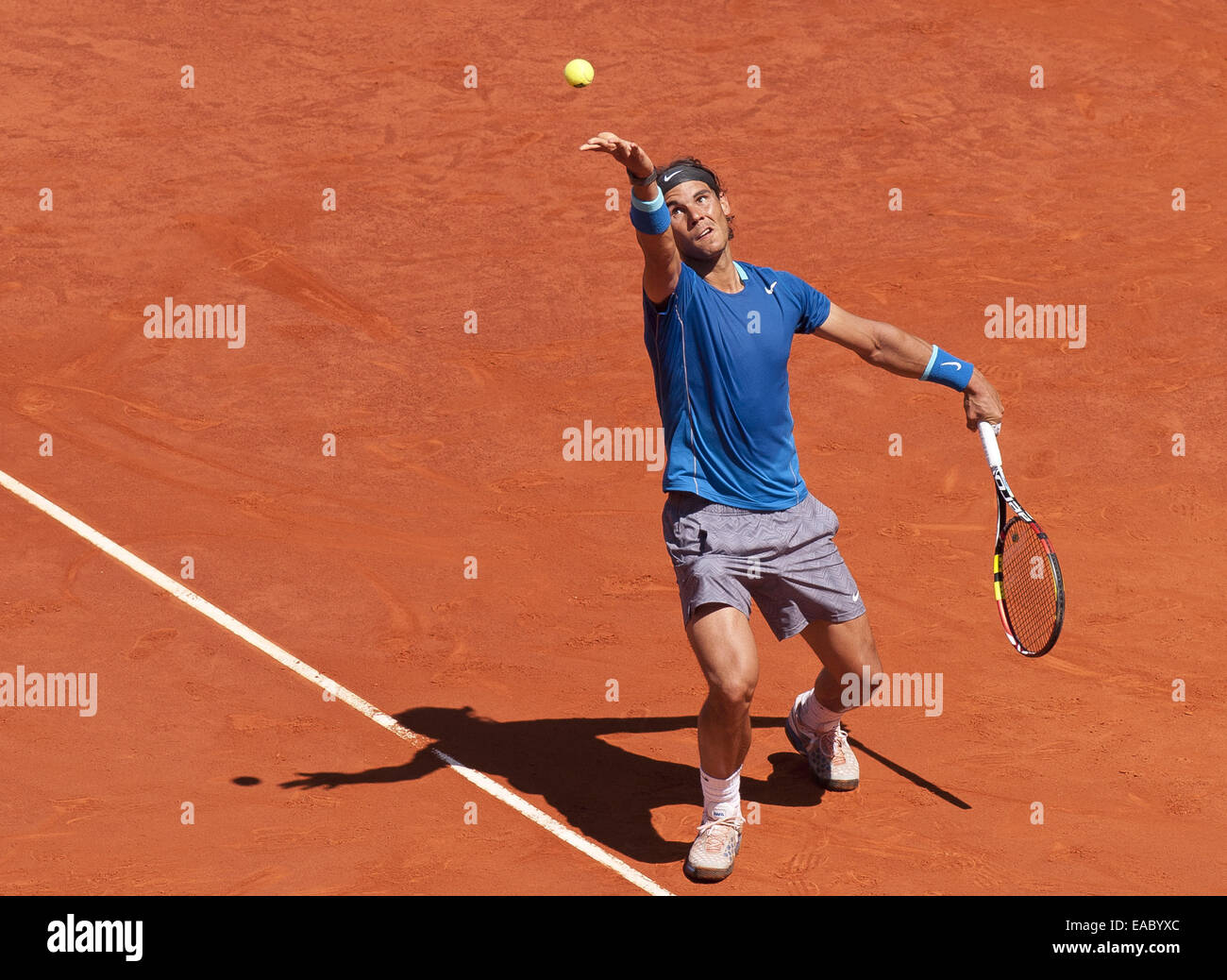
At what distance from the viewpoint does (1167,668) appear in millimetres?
8281

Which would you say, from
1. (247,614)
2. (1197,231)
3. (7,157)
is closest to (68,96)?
(7,157)

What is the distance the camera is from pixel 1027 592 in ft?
24.0

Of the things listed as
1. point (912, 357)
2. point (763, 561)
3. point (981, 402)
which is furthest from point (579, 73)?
point (763, 561)

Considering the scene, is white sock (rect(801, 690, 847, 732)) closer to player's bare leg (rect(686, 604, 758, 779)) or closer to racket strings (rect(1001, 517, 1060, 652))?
player's bare leg (rect(686, 604, 758, 779))

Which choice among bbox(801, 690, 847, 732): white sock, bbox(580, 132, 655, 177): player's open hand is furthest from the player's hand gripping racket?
bbox(580, 132, 655, 177): player's open hand

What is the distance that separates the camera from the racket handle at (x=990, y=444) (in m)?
6.86

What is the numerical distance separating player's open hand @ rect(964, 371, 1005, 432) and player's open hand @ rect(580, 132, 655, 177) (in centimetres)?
192

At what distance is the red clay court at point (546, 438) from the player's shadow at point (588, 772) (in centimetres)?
2

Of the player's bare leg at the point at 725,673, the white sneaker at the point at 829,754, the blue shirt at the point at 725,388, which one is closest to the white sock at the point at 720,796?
the player's bare leg at the point at 725,673

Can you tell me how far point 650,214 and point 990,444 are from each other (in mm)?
1940

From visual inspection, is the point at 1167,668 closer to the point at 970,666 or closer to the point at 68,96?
the point at 970,666

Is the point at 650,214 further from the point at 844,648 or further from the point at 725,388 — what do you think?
the point at 844,648

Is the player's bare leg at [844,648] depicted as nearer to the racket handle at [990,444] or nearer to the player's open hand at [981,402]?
the racket handle at [990,444]

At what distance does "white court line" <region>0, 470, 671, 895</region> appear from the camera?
695 centimetres
